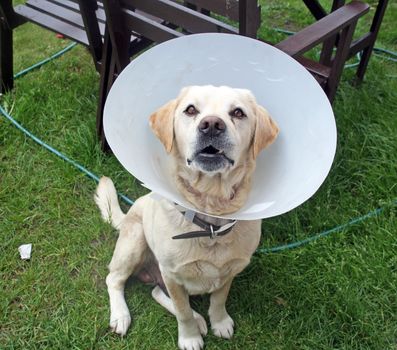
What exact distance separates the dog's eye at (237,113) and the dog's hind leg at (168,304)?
1.17m

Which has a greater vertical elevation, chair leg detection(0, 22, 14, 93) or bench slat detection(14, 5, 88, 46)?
bench slat detection(14, 5, 88, 46)

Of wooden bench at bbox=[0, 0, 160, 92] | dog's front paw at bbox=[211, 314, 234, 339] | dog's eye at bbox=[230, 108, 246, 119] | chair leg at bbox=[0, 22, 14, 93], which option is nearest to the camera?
dog's eye at bbox=[230, 108, 246, 119]

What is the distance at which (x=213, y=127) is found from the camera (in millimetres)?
1748

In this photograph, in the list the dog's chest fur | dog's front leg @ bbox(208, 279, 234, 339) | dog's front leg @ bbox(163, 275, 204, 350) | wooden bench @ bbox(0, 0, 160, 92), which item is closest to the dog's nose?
the dog's chest fur

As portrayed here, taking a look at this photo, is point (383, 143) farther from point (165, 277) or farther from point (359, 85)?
point (165, 277)

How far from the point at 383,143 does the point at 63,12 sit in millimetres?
2777

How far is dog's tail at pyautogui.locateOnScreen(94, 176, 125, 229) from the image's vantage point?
2.94 metres

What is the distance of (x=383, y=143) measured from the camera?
3385 mm

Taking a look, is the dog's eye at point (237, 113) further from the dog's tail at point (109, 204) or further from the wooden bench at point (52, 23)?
the wooden bench at point (52, 23)

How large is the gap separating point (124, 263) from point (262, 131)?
1142 millimetres

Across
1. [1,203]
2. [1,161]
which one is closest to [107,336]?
[1,203]

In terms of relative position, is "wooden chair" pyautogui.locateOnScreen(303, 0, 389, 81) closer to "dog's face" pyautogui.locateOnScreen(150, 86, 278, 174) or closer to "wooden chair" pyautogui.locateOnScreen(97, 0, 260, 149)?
"wooden chair" pyautogui.locateOnScreen(97, 0, 260, 149)

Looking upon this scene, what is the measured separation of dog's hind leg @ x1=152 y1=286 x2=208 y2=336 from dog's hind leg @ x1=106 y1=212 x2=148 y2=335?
0.57ft

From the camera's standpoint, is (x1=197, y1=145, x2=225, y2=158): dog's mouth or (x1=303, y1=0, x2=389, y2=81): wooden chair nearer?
(x1=197, y1=145, x2=225, y2=158): dog's mouth
